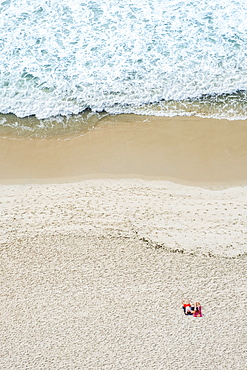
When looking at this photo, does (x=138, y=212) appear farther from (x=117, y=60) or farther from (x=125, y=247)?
(x=117, y=60)

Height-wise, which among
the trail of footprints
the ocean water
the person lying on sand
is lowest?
the person lying on sand

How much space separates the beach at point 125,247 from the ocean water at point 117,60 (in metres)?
1.09

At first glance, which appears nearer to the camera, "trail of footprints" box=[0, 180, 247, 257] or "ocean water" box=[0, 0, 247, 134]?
"trail of footprints" box=[0, 180, 247, 257]

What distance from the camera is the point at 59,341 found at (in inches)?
475

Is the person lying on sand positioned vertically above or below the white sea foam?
below

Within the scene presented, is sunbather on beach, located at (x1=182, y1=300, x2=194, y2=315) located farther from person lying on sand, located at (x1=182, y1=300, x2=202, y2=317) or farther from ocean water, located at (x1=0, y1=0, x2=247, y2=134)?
ocean water, located at (x1=0, y1=0, x2=247, y2=134)

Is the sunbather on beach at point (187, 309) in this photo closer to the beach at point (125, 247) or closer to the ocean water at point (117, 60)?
the beach at point (125, 247)

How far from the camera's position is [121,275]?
1272 cm

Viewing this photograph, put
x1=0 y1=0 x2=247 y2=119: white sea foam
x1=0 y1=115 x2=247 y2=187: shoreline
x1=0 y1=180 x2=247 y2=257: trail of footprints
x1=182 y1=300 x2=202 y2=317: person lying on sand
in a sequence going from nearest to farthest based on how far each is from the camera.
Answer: x1=182 y1=300 x2=202 y2=317: person lying on sand < x1=0 y1=180 x2=247 y2=257: trail of footprints < x1=0 y1=115 x2=247 y2=187: shoreline < x1=0 y1=0 x2=247 y2=119: white sea foam

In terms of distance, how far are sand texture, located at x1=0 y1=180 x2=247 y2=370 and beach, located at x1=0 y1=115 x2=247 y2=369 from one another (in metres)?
0.03

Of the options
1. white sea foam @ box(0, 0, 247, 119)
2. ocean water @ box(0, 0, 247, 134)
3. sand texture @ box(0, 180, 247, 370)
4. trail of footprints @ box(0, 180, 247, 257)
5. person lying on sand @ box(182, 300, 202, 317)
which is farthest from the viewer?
white sea foam @ box(0, 0, 247, 119)

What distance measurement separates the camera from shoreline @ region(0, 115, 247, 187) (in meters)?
14.2

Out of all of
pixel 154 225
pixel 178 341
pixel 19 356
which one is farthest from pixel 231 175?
pixel 19 356

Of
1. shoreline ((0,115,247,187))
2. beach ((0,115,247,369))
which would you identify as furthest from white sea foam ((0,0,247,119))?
beach ((0,115,247,369))
